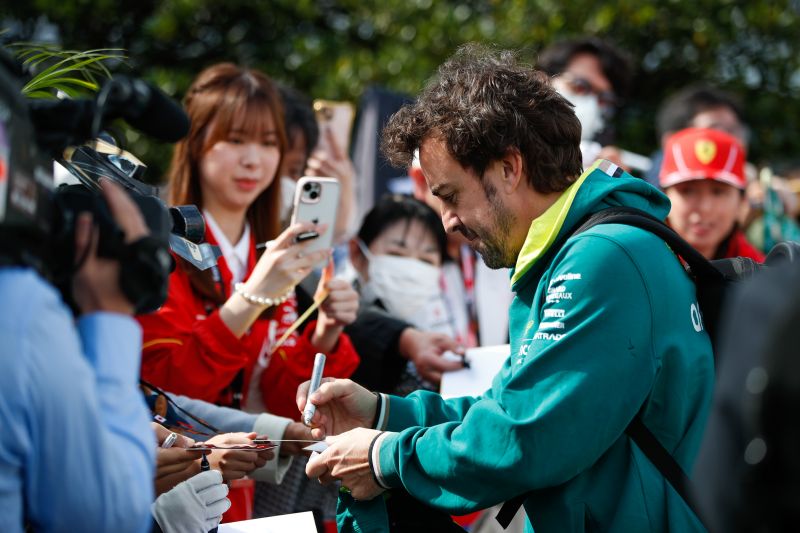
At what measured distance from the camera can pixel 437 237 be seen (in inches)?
189

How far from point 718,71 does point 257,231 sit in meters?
5.71

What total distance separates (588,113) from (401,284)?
1.76 meters

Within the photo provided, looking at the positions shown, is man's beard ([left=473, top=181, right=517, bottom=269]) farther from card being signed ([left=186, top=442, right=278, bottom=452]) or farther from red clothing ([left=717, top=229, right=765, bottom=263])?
red clothing ([left=717, top=229, right=765, bottom=263])

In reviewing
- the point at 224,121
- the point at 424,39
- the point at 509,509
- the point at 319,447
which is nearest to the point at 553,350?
the point at 509,509

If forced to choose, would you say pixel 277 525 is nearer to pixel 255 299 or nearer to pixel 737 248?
pixel 255 299

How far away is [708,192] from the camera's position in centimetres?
518

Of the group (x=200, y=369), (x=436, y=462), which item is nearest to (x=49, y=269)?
(x=436, y=462)

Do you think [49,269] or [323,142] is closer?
[49,269]

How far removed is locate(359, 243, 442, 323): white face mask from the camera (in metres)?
4.61

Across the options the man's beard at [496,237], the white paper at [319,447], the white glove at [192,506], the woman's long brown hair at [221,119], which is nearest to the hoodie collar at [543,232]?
the man's beard at [496,237]

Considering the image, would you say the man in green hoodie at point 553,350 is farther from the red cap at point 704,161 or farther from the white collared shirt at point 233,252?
Result: the red cap at point 704,161

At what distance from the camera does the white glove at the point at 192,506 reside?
2762 mm

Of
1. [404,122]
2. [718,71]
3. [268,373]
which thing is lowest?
[268,373]

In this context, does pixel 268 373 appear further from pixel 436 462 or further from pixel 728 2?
pixel 728 2
